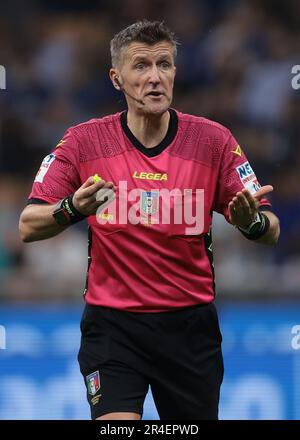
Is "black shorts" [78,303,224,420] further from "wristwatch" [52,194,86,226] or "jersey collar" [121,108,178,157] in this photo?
"jersey collar" [121,108,178,157]

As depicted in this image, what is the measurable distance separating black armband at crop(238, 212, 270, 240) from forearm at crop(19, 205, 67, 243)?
2.72 feet

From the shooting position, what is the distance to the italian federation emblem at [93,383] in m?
4.61

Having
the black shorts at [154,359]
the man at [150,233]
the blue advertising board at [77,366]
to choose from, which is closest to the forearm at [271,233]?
the man at [150,233]

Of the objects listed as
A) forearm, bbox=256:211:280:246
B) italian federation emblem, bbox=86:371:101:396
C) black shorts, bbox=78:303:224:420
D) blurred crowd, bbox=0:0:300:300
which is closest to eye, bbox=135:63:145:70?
forearm, bbox=256:211:280:246

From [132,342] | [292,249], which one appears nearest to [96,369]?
[132,342]

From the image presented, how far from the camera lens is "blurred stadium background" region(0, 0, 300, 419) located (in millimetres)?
7055

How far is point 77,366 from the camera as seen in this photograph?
23.1 ft

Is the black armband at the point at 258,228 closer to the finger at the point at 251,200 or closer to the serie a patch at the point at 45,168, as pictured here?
the finger at the point at 251,200

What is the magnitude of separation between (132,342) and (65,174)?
2.76ft

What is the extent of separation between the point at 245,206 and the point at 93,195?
666mm

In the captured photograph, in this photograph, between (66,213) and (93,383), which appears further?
(93,383)

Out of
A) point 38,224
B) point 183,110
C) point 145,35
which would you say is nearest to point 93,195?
point 38,224

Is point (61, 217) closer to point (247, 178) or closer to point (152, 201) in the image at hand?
point (152, 201)

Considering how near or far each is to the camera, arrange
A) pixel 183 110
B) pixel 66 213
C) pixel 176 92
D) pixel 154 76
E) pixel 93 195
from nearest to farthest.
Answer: pixel 93 195
pixel 66 213
pixel 154 76
pixel 183 110
pixel 176 92
